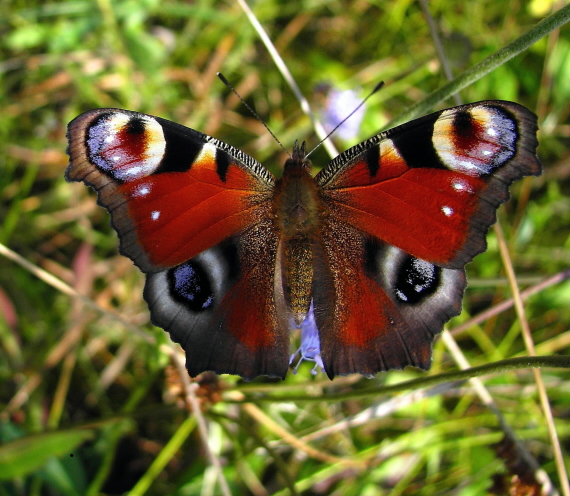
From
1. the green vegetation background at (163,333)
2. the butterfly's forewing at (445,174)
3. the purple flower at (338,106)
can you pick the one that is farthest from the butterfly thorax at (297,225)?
the purple flower at (338,106)

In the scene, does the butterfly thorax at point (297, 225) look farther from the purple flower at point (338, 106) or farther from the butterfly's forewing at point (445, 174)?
the purple flower at point (338, 106)

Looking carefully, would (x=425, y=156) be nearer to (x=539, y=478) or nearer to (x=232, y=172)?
(x=232, y=172)

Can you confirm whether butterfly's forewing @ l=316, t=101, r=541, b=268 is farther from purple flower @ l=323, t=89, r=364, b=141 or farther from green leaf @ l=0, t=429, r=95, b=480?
purple flower @ l=323, t=89, r=364, b=141

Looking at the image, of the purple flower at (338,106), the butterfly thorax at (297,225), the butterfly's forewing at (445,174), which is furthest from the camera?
the purple flower at (338,106)

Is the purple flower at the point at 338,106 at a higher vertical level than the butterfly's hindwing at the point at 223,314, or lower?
higher

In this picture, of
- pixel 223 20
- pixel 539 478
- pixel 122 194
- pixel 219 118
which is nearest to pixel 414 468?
pixel 539 478

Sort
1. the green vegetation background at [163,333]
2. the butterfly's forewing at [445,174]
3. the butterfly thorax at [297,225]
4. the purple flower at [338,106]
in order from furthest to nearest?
the purple flower at [338,106] < the green vegetation background at [163,333] < the butterfly thorax at [297,225] < the butterfly's forewing at [445,174]

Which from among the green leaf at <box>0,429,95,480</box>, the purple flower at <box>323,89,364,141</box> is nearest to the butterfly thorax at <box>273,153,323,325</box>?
the green leaf at <box>0,429,95,480</box>

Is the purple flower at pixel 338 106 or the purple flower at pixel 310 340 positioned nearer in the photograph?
the purple flower at pixel 310 340

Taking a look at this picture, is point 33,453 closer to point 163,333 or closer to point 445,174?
point 163,333
